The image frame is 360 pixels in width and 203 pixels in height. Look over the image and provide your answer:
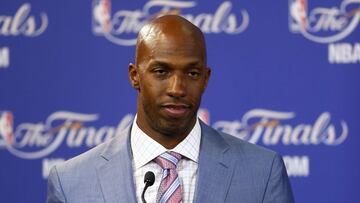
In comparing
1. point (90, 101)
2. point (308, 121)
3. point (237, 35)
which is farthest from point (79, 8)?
point (308, 121)

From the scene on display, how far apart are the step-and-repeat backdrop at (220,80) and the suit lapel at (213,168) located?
1229 mm

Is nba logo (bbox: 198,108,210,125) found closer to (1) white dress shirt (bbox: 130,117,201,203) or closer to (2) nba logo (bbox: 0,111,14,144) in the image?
(2) nba logo (bbox: 0,111,14,144)

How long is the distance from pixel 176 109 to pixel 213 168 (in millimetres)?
182

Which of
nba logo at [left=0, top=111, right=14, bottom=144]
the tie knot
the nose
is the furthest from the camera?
nba logo at [left=0, top=111, right=14, bottom=144]

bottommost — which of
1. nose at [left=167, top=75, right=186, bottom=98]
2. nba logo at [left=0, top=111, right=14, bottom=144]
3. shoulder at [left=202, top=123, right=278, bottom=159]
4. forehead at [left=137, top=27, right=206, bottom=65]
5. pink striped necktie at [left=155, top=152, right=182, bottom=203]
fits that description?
nba logo at [left=0, top=111, right=14, bottom=144]

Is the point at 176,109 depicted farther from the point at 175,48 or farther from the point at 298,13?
the point at 298,13

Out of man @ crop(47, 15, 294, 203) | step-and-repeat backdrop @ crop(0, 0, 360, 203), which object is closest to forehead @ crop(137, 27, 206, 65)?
man @ crop(47, 15, 294, 203)

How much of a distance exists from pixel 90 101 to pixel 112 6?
0.38 metres

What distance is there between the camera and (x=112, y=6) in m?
3.41

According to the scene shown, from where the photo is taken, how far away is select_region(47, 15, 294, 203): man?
2031 millimetres

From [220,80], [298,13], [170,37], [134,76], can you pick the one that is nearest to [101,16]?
[220,80]

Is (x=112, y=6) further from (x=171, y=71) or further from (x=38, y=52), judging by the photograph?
(x=171, y=71)

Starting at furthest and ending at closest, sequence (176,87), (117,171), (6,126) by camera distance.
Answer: (6,126) → (117,171) → (176,87)

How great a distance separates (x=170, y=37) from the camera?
2.05 m
